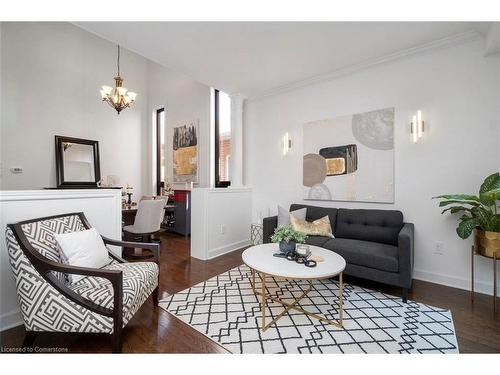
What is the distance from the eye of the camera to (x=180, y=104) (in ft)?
18.3

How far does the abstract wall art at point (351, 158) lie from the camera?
9.59 ft

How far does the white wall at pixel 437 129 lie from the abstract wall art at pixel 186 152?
3.11 meters

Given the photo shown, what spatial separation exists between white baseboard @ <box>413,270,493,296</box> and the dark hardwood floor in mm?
83

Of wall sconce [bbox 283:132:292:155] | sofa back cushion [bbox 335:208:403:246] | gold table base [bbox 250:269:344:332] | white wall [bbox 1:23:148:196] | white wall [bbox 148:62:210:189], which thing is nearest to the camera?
gold table base [bbox 250:269:344:332]

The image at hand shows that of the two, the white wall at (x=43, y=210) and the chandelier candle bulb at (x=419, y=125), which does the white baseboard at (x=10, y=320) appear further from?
the chandelier candle bulb at (x=419, y=125)

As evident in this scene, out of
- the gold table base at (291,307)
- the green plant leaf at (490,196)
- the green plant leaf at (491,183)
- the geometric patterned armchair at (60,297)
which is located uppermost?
the green plant leaf at (491,183)

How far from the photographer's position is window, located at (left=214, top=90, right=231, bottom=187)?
4.94m

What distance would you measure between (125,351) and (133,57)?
22.1 feet

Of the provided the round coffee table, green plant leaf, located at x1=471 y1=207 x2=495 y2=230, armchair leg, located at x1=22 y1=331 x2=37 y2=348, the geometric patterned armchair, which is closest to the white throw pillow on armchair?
the geometric patterned armchair

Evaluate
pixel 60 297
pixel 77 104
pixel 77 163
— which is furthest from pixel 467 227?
pixel 77 104

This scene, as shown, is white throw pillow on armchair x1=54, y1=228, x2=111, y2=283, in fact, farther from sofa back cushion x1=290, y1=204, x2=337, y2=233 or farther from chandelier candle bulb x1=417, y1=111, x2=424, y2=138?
chandelier candle bulb x1=417, y1=111, x2=424, y2=138

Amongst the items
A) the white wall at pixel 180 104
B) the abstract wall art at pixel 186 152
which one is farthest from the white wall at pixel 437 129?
the abstract wall art at pixel 186 152

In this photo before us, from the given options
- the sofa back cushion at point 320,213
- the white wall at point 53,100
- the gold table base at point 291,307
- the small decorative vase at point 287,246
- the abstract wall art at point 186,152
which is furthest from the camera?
the abstract wall art at point 186,152
